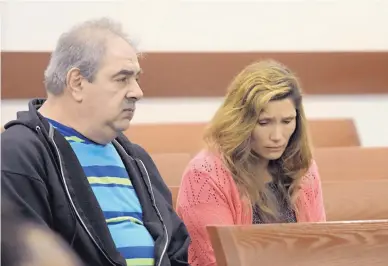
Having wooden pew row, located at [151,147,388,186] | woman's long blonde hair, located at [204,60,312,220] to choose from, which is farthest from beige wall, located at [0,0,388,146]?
woman's long blonde hair, located at [204,60,312,220]

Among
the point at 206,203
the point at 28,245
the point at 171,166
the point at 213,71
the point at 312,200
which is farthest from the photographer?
the point at 213,71

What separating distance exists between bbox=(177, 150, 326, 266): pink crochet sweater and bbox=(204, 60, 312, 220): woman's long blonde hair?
0.03m

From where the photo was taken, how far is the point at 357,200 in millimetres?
1646

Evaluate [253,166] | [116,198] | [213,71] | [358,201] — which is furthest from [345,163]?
[116,198]

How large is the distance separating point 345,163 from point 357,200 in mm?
299

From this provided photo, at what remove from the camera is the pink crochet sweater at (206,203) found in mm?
1481

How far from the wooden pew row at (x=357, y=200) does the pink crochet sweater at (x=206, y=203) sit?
0.12 m

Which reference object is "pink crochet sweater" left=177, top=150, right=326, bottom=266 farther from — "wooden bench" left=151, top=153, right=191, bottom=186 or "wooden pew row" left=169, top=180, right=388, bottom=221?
"wooden bench" left=151, top=153, right=191, bottom=186

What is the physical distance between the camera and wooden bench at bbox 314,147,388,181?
6.34ft

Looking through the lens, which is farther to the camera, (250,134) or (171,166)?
(171,166)

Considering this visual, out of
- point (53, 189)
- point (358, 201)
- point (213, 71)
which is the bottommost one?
point (358, 201)

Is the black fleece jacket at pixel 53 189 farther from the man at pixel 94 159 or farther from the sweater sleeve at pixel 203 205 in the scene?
the sweater sleeve at pixel 203 205

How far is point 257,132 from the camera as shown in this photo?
155 cm

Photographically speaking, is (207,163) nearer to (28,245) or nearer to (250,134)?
(250,134)
